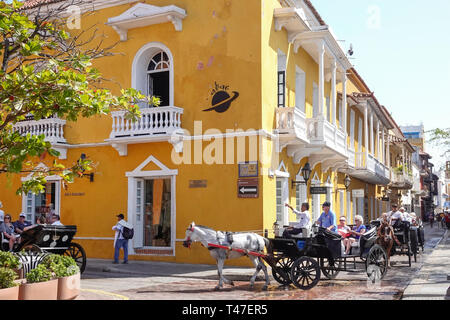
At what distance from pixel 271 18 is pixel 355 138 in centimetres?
1243

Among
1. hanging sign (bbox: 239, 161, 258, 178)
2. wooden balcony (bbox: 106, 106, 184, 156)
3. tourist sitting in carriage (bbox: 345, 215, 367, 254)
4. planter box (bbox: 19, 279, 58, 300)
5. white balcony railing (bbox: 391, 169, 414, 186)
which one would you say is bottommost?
planter box (bbox: 19, 279, 58, 300)

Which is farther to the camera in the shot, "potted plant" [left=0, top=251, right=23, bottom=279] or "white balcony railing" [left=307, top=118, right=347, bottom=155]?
"white balcony railing" [left=307, top=118, right=347, bottom=155]

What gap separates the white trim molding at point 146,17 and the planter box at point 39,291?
1012 cm

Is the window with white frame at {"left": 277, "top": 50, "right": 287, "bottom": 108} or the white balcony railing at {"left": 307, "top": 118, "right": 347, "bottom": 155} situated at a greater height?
the window with white frame at {"left": 277, "top": 50, "right": 287, "bottom": 108}

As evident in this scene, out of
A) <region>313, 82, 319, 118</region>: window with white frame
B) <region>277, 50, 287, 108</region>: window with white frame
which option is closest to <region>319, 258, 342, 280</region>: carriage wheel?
<region>277, 50, 287, 108</region>: window with white frame

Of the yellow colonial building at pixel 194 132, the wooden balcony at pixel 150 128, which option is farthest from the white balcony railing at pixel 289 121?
the wooden balcony at pixel 150 128

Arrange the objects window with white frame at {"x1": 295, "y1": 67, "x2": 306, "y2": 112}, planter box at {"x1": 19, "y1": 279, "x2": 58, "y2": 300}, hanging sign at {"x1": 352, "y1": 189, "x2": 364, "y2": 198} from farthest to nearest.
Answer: hanging sign at {"x1": 352, "y1": 189, "x2": 364, "y2": 198} < window with white frame at {"x1": 295, "y1": 67, "x2": 306, "y2": 112} < planter box at {"x1": 19, "y1": 279, "x2": 58, "y2": 300}

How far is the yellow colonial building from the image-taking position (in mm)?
15273

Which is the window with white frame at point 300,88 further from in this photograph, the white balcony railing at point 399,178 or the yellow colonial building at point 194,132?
the white balcony railing at point 399,178

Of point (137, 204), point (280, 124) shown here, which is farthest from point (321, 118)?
point (137, 204)

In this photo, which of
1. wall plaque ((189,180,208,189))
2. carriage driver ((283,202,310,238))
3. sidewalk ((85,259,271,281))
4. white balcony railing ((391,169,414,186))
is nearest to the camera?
carriage driver ((283,202,310,238))

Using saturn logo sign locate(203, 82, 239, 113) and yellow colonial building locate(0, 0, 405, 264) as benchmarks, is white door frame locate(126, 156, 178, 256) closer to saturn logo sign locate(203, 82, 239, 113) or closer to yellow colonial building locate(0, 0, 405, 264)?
yellow colonial building locate(0, 0, 405, 264)

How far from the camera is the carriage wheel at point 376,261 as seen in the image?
461 inches

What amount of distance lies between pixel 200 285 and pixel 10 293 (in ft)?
17.0
